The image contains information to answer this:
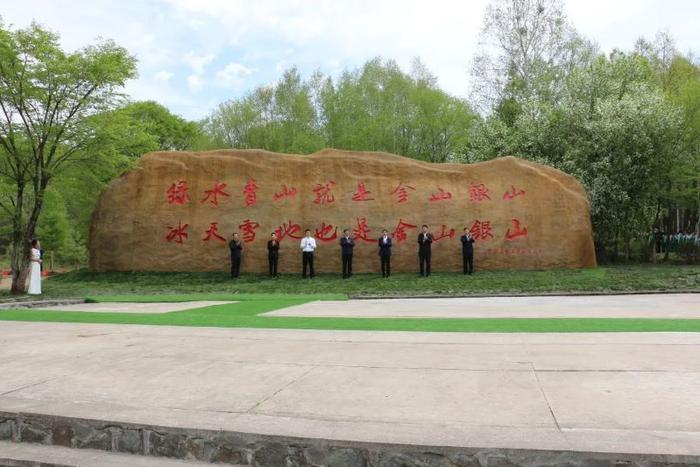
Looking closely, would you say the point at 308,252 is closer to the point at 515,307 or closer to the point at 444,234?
the point at 444,234

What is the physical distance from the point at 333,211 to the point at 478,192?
3792 mm

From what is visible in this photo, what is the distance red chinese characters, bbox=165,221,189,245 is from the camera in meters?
14.8

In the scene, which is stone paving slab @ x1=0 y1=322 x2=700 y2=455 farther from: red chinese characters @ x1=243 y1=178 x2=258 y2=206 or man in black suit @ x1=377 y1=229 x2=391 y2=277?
red chinese characters @ x1=243 y1=178 x2=258 y2=206

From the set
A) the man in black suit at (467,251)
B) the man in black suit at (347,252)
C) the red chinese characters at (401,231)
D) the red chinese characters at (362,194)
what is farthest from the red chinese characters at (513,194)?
the man in black suit at (347,252)

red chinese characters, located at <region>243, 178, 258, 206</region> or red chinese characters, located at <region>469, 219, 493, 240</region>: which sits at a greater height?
red chinese characters, located at <region>243, 178, 258, 206</region>

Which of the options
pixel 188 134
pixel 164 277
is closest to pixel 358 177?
pixel 164 277

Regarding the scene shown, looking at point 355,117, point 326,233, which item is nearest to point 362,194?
point 326,233

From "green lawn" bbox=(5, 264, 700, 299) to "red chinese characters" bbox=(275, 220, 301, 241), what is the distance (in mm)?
1086

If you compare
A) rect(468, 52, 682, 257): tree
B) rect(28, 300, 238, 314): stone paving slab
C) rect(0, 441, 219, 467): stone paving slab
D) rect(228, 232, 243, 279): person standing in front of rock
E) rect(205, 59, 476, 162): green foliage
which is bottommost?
rect(0, 441, 219, 467): stone paving slab

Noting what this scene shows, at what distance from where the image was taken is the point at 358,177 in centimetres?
1473

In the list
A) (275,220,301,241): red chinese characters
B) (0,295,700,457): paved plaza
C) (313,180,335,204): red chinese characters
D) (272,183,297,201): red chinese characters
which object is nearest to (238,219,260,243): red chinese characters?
(275,220,301,241): red chinese characters

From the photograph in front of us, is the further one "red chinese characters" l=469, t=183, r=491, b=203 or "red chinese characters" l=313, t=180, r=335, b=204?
"red chinese characters" l=313, t=180, r=335, b=204

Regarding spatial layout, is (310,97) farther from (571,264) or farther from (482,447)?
(482,447)

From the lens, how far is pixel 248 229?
1459 centimetres
